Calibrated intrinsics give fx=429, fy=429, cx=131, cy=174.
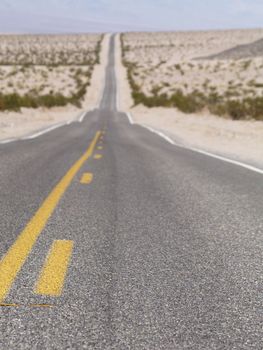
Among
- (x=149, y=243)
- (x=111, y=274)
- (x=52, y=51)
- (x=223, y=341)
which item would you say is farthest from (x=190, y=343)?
(x=52, y=51)

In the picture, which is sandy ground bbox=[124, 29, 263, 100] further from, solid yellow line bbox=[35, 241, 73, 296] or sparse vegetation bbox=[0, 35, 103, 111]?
solid yellow line bbox=[35, 241, 73, 296]

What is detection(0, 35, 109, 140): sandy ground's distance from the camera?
24.7 metres

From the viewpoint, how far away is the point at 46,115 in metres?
40.0

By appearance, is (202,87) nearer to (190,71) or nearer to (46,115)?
(190,71)

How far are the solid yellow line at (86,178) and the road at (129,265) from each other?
0.53 feet

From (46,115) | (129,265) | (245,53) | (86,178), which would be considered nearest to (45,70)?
(245,53)

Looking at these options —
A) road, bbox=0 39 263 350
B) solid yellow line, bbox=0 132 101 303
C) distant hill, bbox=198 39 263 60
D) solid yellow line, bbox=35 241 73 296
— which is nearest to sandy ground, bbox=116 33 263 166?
road, bbox=0 39 263 350

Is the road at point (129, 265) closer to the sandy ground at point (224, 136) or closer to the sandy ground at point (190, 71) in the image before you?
the sandy ground at point (224, 136)

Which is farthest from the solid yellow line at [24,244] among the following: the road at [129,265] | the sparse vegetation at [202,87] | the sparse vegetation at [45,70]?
the sparse vegetation at [45,70]

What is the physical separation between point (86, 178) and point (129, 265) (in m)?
4.46

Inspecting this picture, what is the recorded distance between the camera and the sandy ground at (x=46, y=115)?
2467 centimetres

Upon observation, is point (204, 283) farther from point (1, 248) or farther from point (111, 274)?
point (1, 248)

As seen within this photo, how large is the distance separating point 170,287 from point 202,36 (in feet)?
503

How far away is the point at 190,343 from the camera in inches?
99.5
